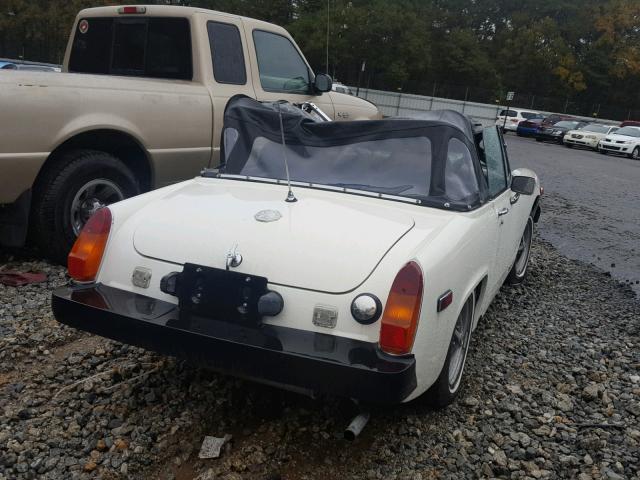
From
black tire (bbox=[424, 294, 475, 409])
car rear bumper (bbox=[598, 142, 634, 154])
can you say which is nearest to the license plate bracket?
black tire (bbox=[424, 294, 475, 409])

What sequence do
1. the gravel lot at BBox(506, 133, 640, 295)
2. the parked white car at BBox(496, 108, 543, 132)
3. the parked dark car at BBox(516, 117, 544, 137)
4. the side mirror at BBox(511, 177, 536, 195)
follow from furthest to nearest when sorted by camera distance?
the parked white car at BBox(496, 108, 543, 132) < the parked dark car at BBox(516, 117, 544, 137) < the gravel lot at BBox(506, 133, 640, 295) < the side mirror at BBox(511, 177, 536, 195)

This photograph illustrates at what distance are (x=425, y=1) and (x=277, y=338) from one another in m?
70.3

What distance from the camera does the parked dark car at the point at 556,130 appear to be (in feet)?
103

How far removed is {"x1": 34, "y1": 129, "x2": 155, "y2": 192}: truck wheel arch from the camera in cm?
482

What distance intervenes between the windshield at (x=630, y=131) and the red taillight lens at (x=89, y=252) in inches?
1133

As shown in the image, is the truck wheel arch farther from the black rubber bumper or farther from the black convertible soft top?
the black rubber bumper

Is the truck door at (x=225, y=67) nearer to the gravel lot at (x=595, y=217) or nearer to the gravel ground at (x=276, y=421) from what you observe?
the gravel ground at (x=276, y=421)

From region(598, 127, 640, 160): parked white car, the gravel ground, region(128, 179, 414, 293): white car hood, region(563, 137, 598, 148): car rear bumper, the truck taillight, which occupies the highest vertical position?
the truck taillight

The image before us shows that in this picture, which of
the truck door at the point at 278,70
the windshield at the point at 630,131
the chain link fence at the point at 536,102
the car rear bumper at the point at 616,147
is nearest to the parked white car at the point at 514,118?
the windshield at the point at 630,131

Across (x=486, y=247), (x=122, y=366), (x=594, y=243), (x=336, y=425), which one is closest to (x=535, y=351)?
(x=486, y=247)

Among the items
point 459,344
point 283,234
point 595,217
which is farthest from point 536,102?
point 283,234

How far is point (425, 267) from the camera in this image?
2646 millimetres

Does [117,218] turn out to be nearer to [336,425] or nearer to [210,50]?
[336,425]

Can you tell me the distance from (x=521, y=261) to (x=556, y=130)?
2849 centimetres
